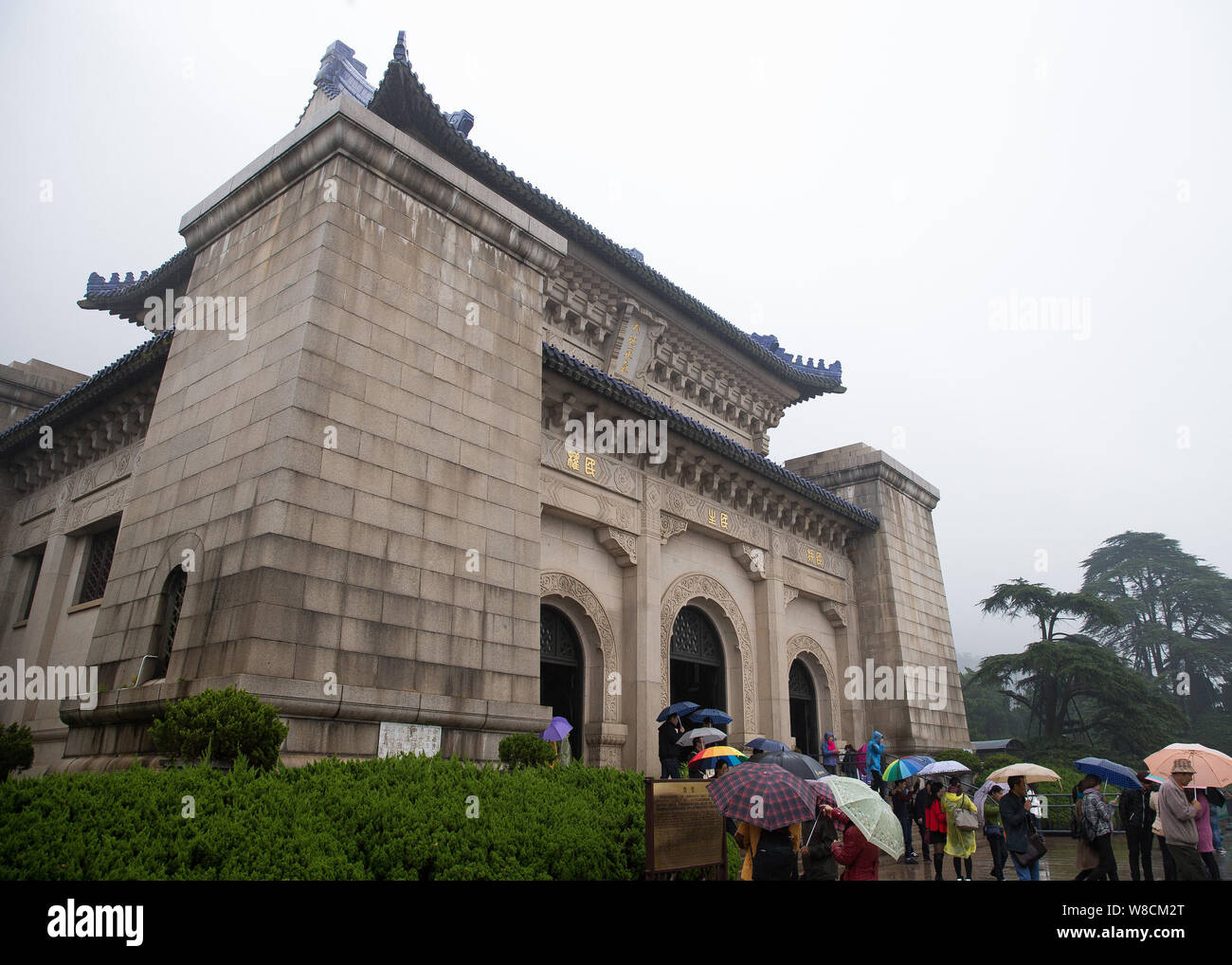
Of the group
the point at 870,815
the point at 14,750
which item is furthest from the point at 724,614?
the point at 14,750

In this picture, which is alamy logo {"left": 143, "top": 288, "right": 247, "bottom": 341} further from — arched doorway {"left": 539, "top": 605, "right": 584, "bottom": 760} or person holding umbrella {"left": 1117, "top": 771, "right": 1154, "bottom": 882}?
person holding umbrella {"left": 1117, "top": 771, "right": 1154, "bottom": 882}

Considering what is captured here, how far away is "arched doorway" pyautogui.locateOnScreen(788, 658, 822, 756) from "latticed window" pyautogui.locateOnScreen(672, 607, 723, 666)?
3047mm

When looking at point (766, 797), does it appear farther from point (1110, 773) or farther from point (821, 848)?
point (1110, 773)

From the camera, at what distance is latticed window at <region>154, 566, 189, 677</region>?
8.62 meters

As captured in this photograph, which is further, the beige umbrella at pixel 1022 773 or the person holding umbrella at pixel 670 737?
the person holding umbrella at pixel 670 737

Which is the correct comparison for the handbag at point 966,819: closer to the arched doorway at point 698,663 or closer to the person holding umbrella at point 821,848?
the person holding umbrella at point 821,848

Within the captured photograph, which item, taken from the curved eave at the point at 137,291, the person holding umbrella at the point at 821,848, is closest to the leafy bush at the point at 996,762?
the person holding umbrella at the point at 821,848

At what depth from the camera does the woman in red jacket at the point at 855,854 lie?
20.0 feet

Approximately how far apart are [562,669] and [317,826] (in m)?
8.28

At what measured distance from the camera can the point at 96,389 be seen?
13.5 metres

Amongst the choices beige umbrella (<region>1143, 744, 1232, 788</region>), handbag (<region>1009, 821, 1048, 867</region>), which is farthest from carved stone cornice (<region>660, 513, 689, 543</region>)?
beige umbrella (<region>1143, 744, 1232, 788</region>)
